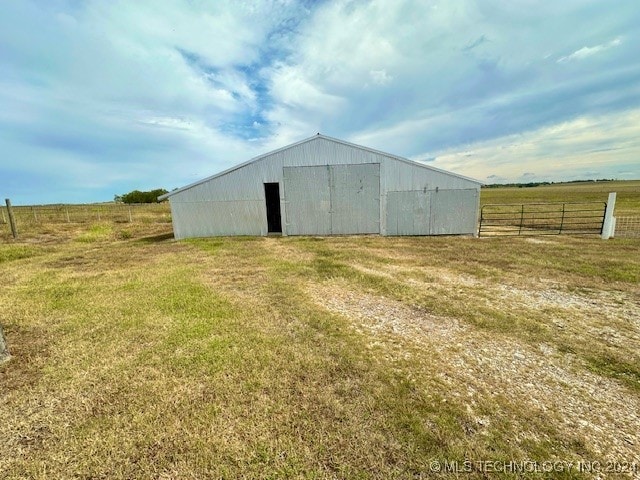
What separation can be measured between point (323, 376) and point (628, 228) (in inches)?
701

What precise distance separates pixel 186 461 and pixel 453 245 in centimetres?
1134

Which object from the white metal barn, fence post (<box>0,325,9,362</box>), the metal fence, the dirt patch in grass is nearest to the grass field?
the metal fence

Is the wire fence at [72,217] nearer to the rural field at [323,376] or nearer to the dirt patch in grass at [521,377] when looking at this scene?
the rural field at [323,376]

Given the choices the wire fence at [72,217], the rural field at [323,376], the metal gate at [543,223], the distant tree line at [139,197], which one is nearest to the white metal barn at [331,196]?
the metal gate at [543,223]

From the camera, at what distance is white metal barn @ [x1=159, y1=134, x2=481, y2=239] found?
527 inches

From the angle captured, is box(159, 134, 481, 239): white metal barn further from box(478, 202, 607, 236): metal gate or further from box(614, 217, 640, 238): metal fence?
box(614, 217, 640, 238): metal fence

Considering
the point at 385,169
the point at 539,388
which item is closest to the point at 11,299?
the point at 539,388

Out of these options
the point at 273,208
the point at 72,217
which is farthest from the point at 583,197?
the point at 72,217

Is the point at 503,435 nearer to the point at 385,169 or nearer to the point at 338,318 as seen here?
the point at 338,318

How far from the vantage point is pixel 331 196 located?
13852mm

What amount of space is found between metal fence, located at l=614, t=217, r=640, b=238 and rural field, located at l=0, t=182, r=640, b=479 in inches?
289

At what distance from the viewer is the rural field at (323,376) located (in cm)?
232

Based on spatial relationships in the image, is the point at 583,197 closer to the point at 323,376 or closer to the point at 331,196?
the point at 331,196

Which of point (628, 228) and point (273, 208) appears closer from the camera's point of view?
point (628, 228)
